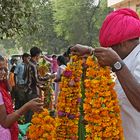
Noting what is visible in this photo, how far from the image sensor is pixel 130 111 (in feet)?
8.39

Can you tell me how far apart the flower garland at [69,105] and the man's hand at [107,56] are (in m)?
1.15

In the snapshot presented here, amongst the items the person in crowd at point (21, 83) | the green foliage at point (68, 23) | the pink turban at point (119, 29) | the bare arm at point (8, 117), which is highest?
the pink turban at point (119, 29)

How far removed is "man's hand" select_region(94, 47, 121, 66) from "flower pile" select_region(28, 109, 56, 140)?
1.40 m

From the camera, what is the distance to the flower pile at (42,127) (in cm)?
365

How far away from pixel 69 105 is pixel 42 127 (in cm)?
30

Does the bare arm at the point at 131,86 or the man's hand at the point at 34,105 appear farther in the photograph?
the man's hand at the point at 34,105

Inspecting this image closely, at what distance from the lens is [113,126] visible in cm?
261

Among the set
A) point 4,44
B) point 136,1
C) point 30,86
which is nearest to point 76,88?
point 30,86

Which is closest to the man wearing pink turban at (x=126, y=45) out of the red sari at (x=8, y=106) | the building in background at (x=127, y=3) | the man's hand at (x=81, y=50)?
the man's hand at (x=81, y=50)

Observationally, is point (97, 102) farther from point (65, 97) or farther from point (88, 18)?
point (88, 18)

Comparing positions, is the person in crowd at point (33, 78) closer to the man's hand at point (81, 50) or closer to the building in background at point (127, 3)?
the man's hand at point (81, 50)

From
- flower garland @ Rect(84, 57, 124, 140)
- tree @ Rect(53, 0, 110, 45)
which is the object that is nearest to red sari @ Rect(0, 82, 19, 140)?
flower garland @ Rect(84, 57, 124, 140)

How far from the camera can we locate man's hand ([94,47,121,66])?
2.29m

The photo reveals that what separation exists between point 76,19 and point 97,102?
44.5 m
